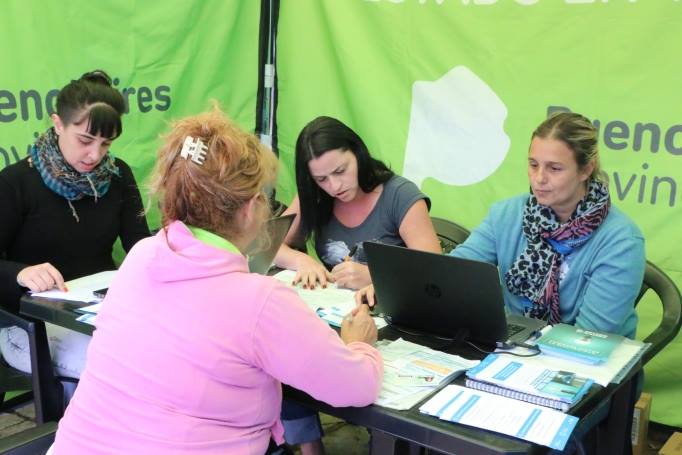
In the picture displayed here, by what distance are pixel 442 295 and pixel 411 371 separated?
0.21m

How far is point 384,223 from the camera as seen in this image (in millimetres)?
2371

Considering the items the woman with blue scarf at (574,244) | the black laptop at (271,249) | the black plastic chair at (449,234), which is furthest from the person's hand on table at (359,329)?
the black plastic chair at (449,234)

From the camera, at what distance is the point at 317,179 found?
2336 mm

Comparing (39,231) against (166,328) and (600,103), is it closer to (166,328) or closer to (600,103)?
(166,328)

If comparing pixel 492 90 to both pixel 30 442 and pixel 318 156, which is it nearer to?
pixel 318 156

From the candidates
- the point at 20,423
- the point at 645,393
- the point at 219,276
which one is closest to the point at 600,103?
the point at 645,393

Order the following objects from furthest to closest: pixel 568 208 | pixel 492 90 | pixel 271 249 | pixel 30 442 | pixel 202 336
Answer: pixel 492 90, pixel 271 249, pixel 568 208, pixel 30 442, pixel 202 336

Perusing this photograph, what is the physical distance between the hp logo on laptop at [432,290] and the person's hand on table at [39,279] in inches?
42.2

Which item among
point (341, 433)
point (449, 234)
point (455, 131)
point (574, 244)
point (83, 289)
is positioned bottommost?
point (341, 433)

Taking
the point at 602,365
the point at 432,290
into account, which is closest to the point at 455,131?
the point at 432,290

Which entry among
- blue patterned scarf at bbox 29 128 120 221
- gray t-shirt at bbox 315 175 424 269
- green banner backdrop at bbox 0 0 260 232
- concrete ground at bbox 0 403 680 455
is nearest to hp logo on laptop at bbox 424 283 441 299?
gray t-shirt at bbox 315 175 424 269

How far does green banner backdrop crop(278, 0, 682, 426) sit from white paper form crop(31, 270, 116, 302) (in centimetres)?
151

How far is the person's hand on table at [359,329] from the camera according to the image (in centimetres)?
152

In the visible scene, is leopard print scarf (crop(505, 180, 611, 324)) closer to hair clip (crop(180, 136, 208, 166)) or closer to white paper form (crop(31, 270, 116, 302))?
hair clip (crop(180, 136, 208, 166))
